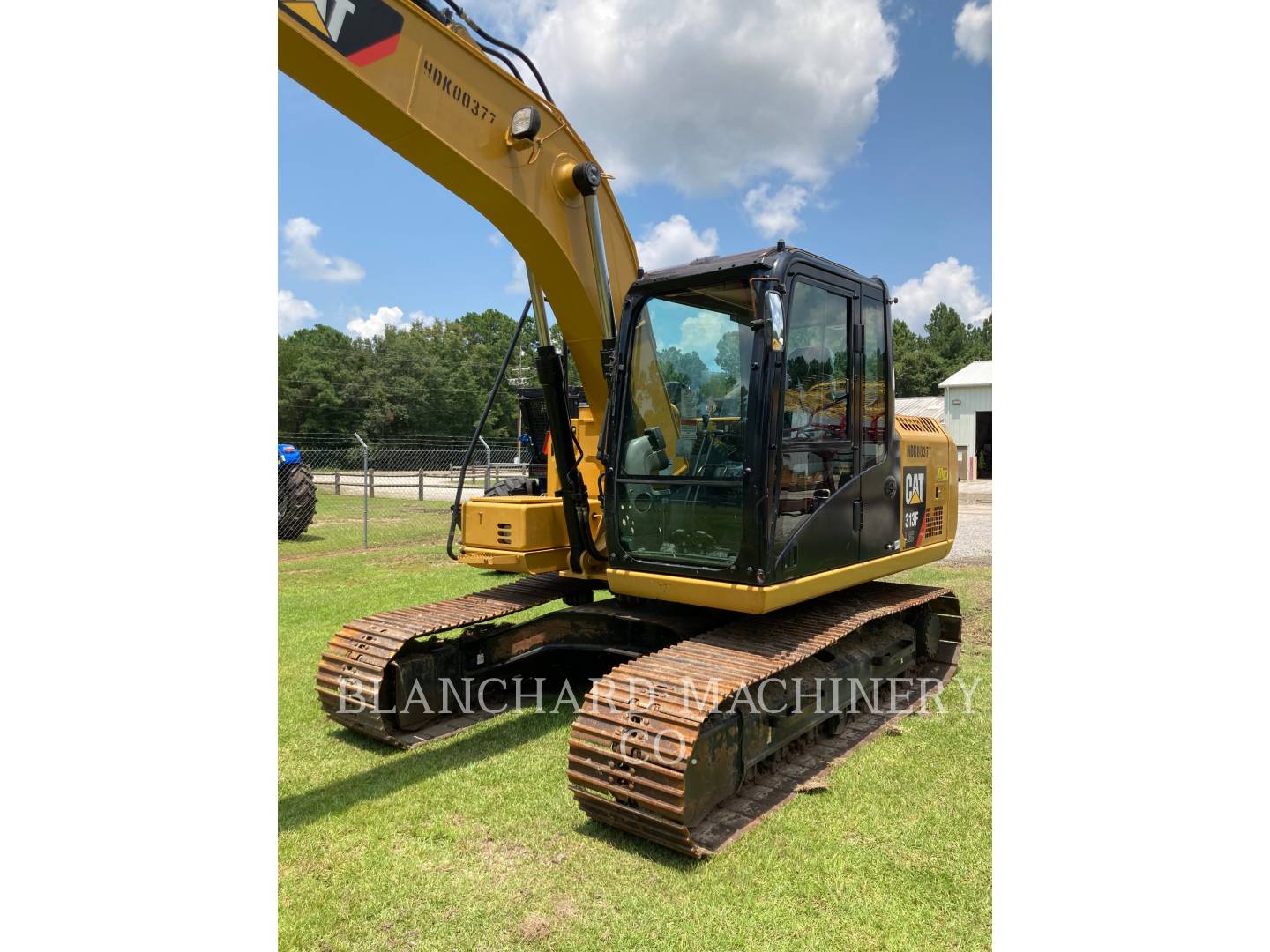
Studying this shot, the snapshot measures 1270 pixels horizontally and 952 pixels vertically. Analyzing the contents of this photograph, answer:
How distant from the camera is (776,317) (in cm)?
429

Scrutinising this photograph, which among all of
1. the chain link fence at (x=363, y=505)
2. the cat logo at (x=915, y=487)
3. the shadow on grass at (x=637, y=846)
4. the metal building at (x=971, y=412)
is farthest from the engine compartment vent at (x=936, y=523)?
the metal building at (x=971, y=412)

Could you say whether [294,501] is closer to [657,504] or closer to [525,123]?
[657,504]

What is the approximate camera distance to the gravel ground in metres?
12.4

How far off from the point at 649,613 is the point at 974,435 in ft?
113

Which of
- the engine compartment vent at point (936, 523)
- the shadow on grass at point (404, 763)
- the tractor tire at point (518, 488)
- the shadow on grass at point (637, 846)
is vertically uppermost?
the tractor tire at point (518, 488)

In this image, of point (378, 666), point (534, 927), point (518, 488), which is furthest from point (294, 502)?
point (534, 927)

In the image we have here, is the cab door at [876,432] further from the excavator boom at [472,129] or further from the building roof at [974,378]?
the building roof at [974,378]

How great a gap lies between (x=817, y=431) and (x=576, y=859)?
257 cm

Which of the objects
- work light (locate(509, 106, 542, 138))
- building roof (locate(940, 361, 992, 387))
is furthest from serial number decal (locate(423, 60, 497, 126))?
building roof (locate(940, 361, 992, 387))

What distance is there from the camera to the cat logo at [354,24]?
3.52 metres

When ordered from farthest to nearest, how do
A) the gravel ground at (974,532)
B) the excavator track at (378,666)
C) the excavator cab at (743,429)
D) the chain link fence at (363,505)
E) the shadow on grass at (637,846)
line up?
the chain link fence at (363,505) → the gravel ground at (974,532) → the excavator track at (378,666) → the excavator cab at (743,429) → the shadow on grass at (637,846)

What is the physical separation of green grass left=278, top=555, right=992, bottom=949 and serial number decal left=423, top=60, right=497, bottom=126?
11.5 ft

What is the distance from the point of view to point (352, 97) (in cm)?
384

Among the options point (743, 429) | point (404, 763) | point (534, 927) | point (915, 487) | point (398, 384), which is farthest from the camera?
point (398, 384)
